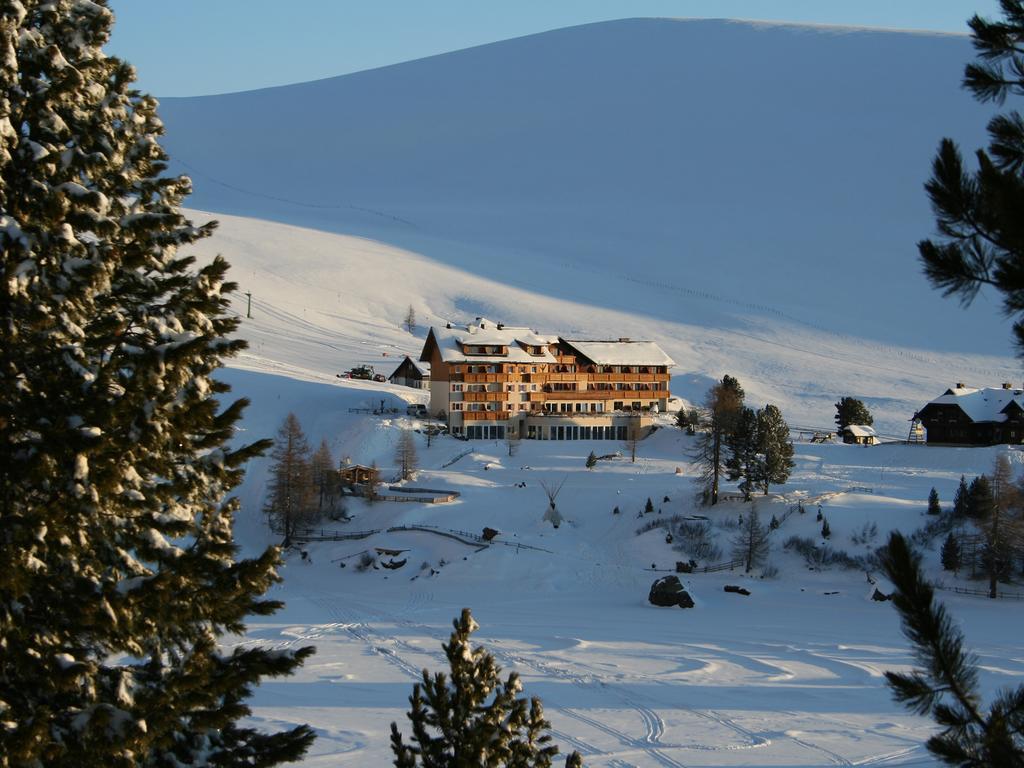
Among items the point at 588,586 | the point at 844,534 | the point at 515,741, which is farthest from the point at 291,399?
the point at 515,741

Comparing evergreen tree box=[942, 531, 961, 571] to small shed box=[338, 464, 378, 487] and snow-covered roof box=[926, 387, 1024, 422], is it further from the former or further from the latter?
small shed box=[338, 464, 378, 487]

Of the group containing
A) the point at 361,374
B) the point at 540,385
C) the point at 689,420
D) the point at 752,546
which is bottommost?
the point at 752,546

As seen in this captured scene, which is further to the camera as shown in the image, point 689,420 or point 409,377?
point 409,377

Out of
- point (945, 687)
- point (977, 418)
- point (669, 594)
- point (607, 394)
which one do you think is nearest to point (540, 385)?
point (607, 394)

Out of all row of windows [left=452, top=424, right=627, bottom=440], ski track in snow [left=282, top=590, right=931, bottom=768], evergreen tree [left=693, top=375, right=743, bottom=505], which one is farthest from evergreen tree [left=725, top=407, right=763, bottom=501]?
ski track in snow [left=282, top=590, right=931, bottom=768]

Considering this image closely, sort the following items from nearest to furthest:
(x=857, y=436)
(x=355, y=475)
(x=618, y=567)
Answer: (x=618, y=567)
(x=355, y=475)
(x=857, y=436)

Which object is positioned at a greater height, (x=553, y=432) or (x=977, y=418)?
(x=977, y=418)

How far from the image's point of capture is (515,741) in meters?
14.0

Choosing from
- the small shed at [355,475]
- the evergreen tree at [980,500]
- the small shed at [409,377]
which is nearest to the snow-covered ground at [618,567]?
the evergreen tree at [980,500]

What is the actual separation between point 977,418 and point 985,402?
5.67 feet

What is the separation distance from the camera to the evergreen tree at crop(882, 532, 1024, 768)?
8461 mm

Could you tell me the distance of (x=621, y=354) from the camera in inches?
3482

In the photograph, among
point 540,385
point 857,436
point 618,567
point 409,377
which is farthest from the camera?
point 409,377

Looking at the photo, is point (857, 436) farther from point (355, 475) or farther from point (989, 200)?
point (989, 200)
